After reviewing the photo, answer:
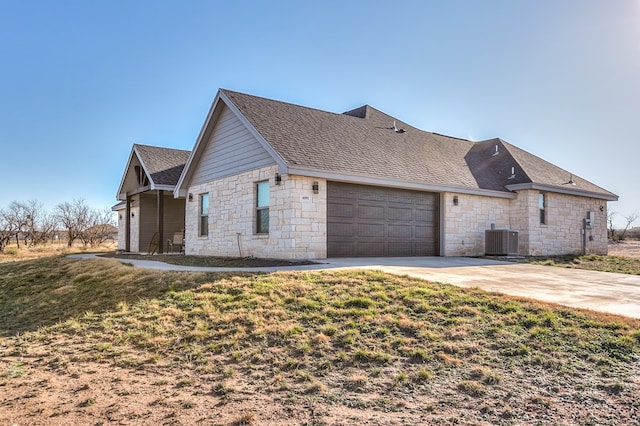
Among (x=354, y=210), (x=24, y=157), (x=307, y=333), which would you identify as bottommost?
(x=307, y=333)

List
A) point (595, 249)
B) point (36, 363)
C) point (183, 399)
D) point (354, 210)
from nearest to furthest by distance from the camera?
point (183, 399), point (36, 363), point (354, 210), point (595, 249)

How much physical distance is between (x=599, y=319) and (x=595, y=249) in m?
16.5

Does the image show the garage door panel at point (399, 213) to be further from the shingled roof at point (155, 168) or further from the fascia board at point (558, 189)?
the shingled roof at point (155, 168)

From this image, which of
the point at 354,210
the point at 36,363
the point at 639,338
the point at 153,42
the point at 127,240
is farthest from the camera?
the point at 127,240

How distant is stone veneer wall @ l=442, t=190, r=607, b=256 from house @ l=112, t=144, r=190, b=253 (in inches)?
465

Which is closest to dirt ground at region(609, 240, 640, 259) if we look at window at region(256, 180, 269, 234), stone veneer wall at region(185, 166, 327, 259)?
stone veneer wall at region(185, 166, 327, 259)

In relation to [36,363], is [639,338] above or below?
above

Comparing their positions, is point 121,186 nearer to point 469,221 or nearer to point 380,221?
point 380,221

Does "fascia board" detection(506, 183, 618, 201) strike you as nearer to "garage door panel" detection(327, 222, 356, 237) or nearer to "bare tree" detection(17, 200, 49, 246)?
"garage door panel" detection(327, 222, 356, 237)

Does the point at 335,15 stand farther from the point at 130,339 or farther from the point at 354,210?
the point at 130,339

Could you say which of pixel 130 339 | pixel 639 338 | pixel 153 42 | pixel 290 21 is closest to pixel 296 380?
pixel 130 339

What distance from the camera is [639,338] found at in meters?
4.84

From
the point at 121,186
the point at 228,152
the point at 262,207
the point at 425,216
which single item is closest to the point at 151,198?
the point at 121,186

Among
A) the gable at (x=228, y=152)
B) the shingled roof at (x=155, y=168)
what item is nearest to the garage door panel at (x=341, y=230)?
the gable at (x=228, y=152)
